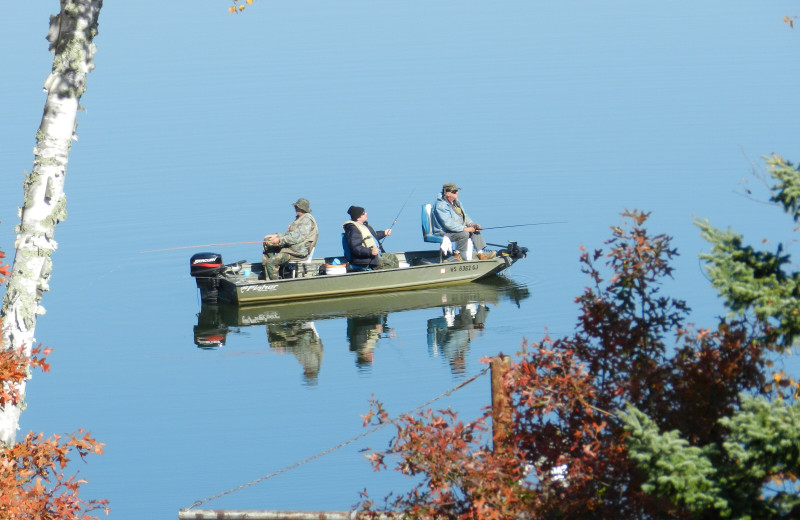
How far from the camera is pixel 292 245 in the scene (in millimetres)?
19234

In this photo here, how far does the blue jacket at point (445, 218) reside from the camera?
799 inches

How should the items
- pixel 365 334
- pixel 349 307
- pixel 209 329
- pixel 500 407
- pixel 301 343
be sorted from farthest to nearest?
pixel 349 307 < pixel 209 329 < pixel 365 334 < pixel 301 343 < pixel 500 407

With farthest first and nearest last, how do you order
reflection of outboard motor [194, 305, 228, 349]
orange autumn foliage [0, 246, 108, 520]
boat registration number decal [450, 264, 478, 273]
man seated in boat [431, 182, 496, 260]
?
1. boat registration number decal [450, 264, 478, 273]
2. man seated in boat [431, 182, 496, 260]
3. reflection of outboard motor [194, 305, 228, 349]
4. orange autumn foliage [0, 246, 108, 520]

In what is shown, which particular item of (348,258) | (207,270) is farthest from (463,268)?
(207,270)

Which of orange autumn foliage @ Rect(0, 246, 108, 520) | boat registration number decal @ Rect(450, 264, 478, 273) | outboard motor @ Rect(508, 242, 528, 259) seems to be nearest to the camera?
orange autumn foliage @ Rect(0, 246, 108, 520)

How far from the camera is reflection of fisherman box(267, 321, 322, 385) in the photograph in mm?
16953

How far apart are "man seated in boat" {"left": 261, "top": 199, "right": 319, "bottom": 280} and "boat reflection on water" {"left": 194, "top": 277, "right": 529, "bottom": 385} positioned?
0.79 metres

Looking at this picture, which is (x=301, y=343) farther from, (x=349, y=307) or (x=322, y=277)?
(x=349, y=307)

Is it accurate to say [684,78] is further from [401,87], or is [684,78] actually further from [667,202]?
[667,202]

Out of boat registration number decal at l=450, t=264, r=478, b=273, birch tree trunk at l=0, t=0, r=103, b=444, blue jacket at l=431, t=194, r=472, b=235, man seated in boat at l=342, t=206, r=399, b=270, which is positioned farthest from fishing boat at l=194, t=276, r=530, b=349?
birch tree trunk at l=0, t=0, r=103, b=444

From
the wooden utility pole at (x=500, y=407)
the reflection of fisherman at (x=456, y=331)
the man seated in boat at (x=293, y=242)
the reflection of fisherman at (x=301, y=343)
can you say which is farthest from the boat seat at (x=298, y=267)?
the wooden utility pole at (x=500, y=407)

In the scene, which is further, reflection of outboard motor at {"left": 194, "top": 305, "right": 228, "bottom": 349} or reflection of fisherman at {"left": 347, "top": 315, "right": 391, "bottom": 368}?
reflection of outboard motor at {"left": 194, "top": 305, "right": 228, "bottom": 349}

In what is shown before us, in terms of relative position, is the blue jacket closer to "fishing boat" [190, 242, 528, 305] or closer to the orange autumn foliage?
"fishing boat" [190, 242, 528, 305]

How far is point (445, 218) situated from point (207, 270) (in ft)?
12.2
